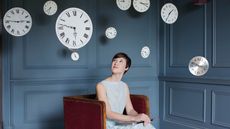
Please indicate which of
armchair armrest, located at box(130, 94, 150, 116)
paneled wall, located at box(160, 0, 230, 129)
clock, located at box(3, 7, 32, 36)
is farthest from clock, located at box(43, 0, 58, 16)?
paneled wall, located at box(160, 0, 230, 129)

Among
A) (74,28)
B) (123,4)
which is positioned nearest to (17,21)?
(74,28)

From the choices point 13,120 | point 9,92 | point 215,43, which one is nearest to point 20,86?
point 9,92

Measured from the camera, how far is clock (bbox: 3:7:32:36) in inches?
153

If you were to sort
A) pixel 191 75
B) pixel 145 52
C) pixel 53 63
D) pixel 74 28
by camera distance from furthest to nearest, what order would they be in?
pixel 145 52 < pixel 191 75 < pixel 53 63 < pixel 74 28

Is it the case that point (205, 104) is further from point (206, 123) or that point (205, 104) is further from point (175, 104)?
point (175, 104)

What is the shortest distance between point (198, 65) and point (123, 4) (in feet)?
4.16

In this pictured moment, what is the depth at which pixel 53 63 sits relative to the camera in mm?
4242

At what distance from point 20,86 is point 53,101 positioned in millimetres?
456

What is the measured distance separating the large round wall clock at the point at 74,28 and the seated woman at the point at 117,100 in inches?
41.9

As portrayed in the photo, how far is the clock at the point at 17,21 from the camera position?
3874 mm

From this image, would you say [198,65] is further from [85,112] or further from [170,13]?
[85,112]

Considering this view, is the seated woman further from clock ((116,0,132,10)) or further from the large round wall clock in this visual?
clock ((116,0,132,10))

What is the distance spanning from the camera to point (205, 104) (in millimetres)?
4223

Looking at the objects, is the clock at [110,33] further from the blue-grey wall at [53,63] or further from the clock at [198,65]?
the clock at [198,65]
